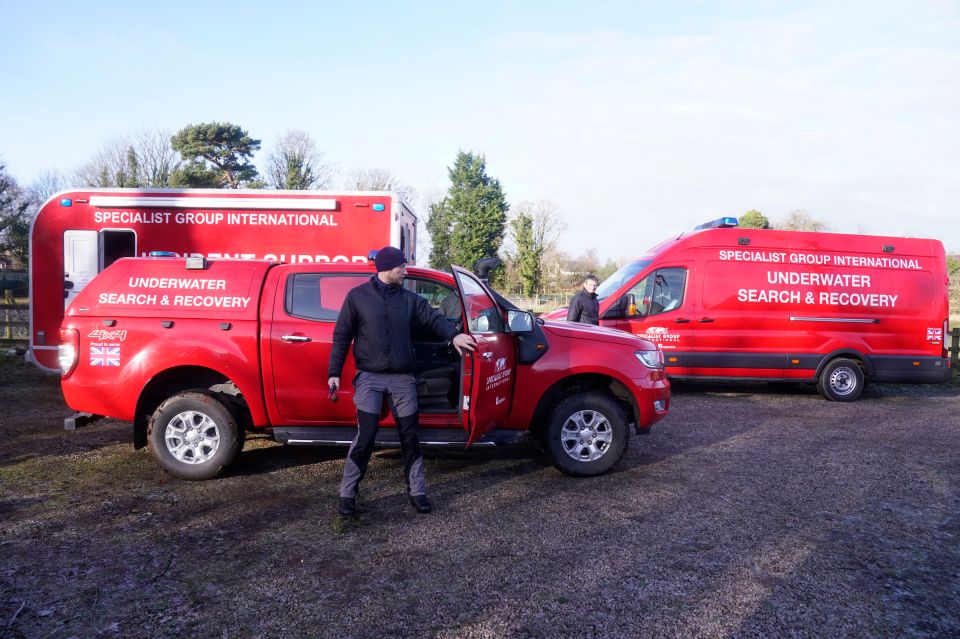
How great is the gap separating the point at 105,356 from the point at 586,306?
5.99 meters

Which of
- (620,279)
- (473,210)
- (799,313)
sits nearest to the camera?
(799,313)

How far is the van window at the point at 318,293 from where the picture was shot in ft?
16.9

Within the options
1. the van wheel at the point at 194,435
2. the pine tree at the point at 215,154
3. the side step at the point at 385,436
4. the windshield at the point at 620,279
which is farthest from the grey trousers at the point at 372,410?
the pine tree at the point at 215,154

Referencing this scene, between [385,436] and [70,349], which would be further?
[70,349]

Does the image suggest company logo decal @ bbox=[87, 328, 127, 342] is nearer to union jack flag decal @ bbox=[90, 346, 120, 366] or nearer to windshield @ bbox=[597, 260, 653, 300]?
union jack flag decal @ bbox=[90, 346, 120, 366]

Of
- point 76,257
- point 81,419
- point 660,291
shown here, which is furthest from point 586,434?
point 76,257

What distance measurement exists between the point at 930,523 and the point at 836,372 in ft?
18.4

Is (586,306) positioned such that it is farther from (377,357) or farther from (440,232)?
(440,232)

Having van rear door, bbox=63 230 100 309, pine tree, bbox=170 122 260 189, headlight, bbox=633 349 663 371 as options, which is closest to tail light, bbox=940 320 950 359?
headlight, bbox=633 349 663 371

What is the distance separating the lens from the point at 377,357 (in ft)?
13.7

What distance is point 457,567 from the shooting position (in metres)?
3.60

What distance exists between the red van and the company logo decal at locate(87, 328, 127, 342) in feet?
22.9

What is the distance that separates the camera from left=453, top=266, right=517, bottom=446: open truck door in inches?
177

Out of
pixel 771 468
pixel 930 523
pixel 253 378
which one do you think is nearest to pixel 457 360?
pixel 253 378
